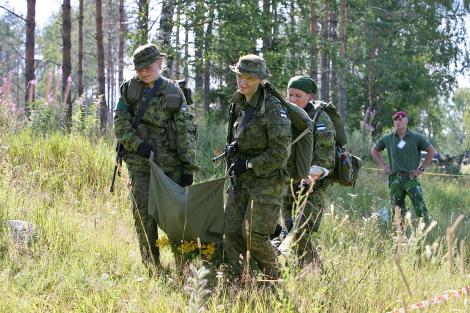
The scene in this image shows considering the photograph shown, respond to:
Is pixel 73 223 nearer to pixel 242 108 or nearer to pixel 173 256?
pixel 173 256

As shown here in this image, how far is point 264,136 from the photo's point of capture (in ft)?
14.9

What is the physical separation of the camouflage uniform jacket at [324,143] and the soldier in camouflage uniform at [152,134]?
1086 mm

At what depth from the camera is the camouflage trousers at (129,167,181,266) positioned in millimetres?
5168

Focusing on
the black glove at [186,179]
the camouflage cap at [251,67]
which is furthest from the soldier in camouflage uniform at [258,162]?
the black glove at [186,179]

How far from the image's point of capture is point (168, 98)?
16.8 feet

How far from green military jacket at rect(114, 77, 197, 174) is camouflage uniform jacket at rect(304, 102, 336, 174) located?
1.08 m

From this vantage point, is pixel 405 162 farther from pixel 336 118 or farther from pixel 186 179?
pixel 186 179

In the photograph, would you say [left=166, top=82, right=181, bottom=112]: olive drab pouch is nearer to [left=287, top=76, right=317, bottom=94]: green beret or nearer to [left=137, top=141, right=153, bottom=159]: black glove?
[left=137, top=141, right=153, bottom=159]: black glove

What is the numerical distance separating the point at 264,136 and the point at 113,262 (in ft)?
5.88

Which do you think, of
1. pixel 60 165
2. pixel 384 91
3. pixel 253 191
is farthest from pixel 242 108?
pixel 384 91

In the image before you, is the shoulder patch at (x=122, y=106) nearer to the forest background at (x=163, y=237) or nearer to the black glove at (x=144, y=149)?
the black glove at (x=144, y=149)

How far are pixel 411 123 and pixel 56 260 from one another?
26.4 meters

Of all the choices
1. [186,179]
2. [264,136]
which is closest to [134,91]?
[186,179]

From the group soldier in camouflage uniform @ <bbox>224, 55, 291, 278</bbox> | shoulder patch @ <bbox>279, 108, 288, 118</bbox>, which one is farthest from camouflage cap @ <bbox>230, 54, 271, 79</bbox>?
shoulder patch @ <bbox>279, 108, 288, 118</bbox>
